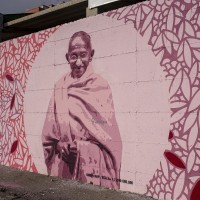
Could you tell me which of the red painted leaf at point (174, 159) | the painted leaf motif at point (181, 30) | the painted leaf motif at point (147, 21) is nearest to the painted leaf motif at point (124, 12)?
the painted leaf motif at point (147, 21)

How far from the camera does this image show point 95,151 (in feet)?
22.0

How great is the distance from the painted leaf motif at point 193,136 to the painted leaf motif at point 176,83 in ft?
1.91

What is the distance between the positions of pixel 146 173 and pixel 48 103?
8.95 ft

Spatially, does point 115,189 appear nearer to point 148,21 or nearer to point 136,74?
point 136,74

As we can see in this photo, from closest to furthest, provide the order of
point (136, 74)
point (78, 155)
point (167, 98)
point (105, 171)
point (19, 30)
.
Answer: point (167, 98)
point (136, 74)
point (105, 171)
point (78, 155)
point (19, 30)

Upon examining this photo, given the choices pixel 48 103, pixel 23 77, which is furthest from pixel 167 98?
pixel 23 77

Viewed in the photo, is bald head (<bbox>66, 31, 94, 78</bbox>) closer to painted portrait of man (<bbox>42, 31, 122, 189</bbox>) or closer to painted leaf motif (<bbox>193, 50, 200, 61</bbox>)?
painted portrait of man (<bbox>42, 31, 122, 189</bbox>)

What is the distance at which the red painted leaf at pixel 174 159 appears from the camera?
17.7 ft

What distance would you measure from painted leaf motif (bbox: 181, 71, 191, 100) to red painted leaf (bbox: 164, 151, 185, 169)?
0.84m

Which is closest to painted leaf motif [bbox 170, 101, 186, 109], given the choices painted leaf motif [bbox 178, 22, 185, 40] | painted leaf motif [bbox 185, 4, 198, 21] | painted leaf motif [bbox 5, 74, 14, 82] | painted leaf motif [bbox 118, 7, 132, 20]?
painted leaf motif [bbox 178, 22, 185, 40]

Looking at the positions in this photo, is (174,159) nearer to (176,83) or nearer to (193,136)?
(193,136)

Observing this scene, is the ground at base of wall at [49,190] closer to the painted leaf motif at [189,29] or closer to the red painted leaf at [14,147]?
the red painted leaf at [14,147]

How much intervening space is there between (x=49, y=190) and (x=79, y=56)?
242cm

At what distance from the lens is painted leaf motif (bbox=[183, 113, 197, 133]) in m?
5.31
